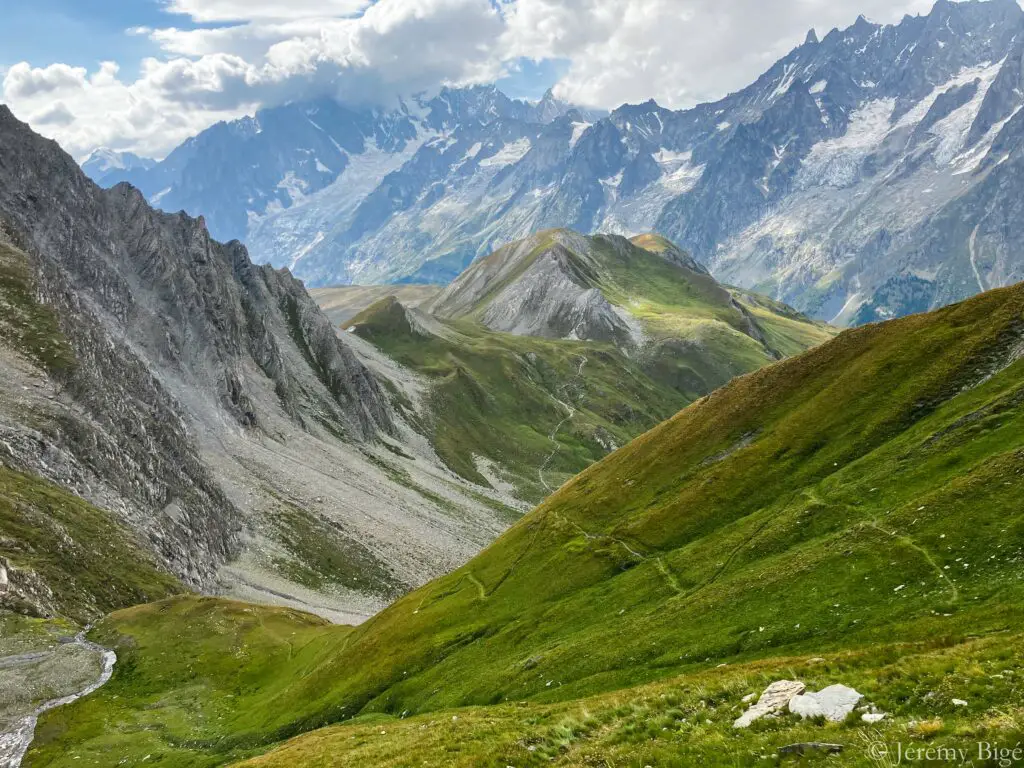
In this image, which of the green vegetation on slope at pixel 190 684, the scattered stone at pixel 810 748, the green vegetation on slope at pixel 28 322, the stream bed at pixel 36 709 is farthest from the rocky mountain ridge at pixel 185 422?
the scattered stone at pixel 810 748

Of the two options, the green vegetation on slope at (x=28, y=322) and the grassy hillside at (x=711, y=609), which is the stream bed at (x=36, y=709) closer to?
the grassy hillside at (x=711, y=609)

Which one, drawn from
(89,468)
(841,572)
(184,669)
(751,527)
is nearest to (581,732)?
(841,572)

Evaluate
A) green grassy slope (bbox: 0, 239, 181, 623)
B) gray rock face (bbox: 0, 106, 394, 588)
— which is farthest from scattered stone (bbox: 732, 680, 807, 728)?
gray rock face (bbox: 0, 106, 394, 588)

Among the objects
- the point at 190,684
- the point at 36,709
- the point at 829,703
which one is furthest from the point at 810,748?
the point at 190,684

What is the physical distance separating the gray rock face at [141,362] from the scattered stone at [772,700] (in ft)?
320

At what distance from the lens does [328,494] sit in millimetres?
142375

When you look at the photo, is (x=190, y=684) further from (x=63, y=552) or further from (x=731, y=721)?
(x=731, y=721)

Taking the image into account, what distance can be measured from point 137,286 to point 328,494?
7387 cm

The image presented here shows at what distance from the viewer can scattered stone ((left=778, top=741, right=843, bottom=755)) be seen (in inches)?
713

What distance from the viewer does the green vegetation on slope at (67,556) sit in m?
75.4

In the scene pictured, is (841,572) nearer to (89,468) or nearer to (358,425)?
(89,468)

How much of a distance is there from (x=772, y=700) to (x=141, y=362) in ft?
468

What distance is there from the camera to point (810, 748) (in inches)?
727

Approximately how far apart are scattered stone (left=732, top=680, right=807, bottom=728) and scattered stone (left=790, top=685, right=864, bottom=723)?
0.48 meters
